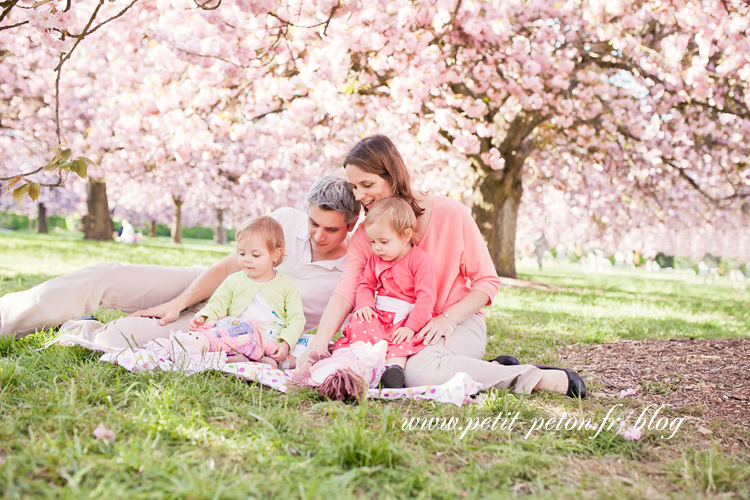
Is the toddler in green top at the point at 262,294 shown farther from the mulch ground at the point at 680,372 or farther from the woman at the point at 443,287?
the mulch ground at the point at 680,372

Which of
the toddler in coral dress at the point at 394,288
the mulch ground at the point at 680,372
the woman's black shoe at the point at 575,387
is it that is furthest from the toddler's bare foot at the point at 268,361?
the mulch ground at the point at 680,372

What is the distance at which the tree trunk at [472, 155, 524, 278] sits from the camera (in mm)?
9906

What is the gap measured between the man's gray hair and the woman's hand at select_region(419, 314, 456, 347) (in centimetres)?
82

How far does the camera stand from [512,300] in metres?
7.36

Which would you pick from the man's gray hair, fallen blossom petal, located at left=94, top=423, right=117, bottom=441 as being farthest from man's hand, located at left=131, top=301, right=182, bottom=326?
fallen blossom petal, located at left=94, top=423, right=117, bottom=441

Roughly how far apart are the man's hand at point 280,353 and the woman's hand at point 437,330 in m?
0.74

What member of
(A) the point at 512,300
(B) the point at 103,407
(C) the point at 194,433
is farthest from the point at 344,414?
(A) the point at 512,300

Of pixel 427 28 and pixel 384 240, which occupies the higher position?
pixel 427 28

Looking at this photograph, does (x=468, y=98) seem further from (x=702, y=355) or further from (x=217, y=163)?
(x=217, y=163)

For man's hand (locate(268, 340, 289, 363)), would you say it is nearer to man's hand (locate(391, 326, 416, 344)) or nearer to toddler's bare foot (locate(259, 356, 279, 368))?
toddler's bare foot (locate(259, 356, 279, 368))

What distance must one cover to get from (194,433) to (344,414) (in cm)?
58

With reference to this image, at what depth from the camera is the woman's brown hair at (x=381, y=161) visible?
3.04 m

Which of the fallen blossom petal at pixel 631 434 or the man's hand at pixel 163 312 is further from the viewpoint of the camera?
the man's hand at pixel 163 312

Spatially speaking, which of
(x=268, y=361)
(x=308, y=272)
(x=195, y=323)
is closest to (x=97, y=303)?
(x=195, y=323)
